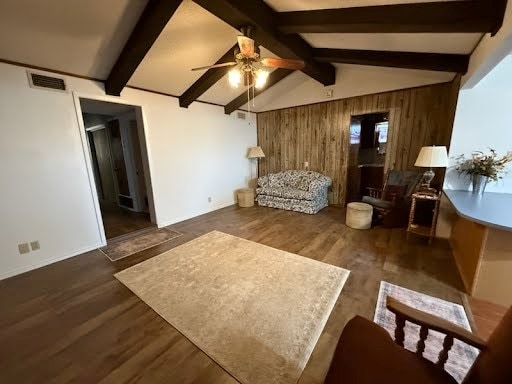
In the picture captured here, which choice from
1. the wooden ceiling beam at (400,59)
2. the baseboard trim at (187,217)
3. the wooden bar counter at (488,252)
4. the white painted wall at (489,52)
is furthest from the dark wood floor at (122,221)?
the white painted wall at (489,52)

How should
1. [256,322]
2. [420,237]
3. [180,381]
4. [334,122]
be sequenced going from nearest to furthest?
[180,381] < [256,322] < [420,237] < [334,122]

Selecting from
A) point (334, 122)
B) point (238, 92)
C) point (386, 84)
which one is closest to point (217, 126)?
point (238, 92)

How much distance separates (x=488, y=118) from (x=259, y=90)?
12.9 ft

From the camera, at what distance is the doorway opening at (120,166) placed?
4.35 meters

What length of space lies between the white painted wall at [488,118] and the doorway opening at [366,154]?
73.3 inches

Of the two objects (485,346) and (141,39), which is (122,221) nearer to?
(141,39)

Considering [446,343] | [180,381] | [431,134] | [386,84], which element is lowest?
[180,381]

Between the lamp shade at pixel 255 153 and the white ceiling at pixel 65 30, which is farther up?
the white ceiling at pixel 65 30

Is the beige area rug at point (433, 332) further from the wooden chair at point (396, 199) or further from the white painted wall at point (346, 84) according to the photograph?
the white painted wall at point (346, 84)

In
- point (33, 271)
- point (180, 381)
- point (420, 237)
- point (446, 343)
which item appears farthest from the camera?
point (420, 237)

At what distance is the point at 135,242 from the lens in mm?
3459

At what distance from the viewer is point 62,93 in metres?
2.87

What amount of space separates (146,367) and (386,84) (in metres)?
5.33

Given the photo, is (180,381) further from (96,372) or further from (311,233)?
(311,233)
